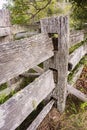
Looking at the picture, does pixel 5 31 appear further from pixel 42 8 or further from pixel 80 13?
pixel 42 8

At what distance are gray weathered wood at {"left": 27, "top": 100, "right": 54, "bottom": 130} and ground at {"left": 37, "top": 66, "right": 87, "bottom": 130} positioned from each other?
15 centimetres

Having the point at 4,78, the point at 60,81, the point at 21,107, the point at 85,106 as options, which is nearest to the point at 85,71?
the point at 85,106

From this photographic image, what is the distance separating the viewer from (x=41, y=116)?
2.28 meters

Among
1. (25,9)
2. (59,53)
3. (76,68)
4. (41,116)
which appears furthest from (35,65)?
(25,9)

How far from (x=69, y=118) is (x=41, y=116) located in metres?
0.49

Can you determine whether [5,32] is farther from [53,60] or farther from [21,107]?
[21,107]

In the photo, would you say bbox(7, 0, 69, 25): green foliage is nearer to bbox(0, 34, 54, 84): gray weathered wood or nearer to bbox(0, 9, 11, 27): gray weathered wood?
bbox(0, 9, 11, 27): gray weathered wood

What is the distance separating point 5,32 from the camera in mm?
2852

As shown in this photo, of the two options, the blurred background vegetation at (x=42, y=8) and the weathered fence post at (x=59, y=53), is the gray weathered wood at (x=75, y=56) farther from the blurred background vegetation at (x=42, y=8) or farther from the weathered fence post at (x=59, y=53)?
the blurred background vegetation at (x=42, y=8)

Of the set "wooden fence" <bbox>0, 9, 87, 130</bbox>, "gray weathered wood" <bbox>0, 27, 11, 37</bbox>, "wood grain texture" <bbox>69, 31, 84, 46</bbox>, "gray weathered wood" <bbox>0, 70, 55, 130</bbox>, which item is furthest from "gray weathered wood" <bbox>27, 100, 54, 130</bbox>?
"gray weathered wood" <bbox>0, 27, 11, 37</bbox>

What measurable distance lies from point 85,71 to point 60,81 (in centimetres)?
157

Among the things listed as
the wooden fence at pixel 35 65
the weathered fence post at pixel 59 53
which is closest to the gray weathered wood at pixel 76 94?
the wooden fence at pixel 35 65

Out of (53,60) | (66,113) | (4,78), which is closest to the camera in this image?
(4,78)

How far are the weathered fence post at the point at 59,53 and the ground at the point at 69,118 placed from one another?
0.39 feet
